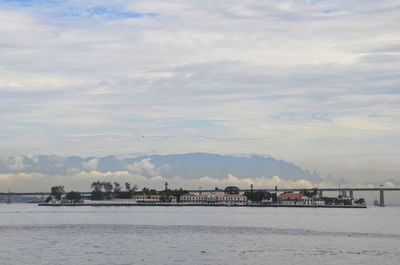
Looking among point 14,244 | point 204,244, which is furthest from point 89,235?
point 204,244

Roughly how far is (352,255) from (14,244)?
47.5m

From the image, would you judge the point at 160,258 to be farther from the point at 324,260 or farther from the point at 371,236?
the point at 371,236

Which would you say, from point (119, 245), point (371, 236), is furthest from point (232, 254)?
point (371, 236)

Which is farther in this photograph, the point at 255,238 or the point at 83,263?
the point at 255,238

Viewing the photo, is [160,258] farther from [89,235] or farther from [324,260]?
[89,235]

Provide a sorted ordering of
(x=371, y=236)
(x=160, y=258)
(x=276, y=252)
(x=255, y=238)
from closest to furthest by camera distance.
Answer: (x=160, y=258) < (x=276, y=252) < (x=255, y=238) < (x=371, y=236)

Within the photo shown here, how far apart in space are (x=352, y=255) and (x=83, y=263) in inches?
1287

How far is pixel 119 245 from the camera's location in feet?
288

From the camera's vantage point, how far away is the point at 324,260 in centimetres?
7156

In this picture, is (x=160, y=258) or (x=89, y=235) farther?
(x=89, y=235)

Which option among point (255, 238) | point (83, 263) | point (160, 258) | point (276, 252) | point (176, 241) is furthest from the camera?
point (255, 238)

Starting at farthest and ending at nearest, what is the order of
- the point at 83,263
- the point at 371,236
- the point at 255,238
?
the point at 371,236 → the point at 255,238 → the point at 83,263

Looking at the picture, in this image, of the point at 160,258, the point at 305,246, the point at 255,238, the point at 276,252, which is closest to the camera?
the point at 160,258

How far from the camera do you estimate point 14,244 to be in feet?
295
